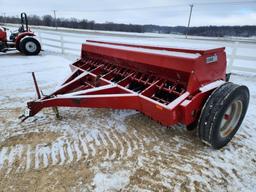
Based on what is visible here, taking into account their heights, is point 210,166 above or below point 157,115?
below

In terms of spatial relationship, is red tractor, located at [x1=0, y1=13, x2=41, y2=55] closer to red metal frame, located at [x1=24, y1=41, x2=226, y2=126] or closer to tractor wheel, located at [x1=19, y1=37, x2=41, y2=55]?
tractor wheel, located at [x1=19, y1=37, x2=41, y2=55]

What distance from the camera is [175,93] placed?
2.76 meters

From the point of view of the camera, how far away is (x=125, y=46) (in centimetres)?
379

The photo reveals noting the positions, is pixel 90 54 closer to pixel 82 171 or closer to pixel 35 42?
pixel 82 171

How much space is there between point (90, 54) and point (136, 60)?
61.8 inches

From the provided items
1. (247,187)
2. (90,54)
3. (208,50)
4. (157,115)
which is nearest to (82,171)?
(157,115)

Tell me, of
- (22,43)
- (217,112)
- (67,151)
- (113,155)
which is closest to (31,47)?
(22,43)

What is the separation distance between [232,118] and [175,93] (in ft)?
3.16

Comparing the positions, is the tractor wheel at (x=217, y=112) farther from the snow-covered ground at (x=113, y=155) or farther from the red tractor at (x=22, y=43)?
the red tractor at (x=22, y=43)

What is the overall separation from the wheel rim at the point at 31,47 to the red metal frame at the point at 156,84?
23.0ft

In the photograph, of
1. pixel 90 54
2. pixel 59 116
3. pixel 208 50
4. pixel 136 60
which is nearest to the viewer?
pixel 208 50

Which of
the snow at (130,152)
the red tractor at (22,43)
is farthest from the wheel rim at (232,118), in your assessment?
the red tractor at (22,43)

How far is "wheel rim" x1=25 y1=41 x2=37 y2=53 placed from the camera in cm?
955

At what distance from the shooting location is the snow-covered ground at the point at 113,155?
222 centimetres
